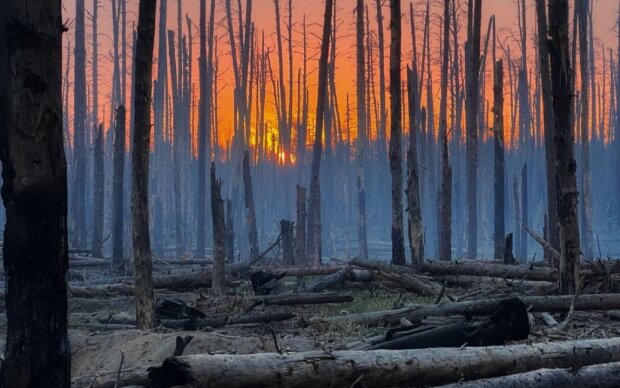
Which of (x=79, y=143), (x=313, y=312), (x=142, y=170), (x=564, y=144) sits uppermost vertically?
(x=79, y=143)

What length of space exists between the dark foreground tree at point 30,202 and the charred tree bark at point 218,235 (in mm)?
7928

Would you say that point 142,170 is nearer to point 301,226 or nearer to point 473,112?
point 301,226

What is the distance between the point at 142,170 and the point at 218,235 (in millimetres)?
3714

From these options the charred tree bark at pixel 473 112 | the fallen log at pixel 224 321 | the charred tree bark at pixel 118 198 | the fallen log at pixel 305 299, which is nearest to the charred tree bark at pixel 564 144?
the fallen log at pixel 305 299

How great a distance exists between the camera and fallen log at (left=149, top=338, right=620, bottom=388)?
151 inches

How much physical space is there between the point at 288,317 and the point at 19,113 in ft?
19.6

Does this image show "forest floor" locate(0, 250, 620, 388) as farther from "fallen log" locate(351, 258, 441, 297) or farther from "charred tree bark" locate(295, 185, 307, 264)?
"charred tree bark" locate(295, 185, 307, 264)

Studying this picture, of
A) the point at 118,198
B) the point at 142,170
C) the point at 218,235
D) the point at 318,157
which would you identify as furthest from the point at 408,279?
the point at 118,198

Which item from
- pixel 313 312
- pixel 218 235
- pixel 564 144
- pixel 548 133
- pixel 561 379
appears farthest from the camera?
pixel 548 133

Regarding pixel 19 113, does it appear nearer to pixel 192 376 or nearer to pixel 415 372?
pixel 192 376

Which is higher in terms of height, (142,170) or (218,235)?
(142,170)

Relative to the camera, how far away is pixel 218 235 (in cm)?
1170

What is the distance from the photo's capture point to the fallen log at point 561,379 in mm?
4457

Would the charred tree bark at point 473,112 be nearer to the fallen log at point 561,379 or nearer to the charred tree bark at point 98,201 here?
the charred tree bark at point 98,201
